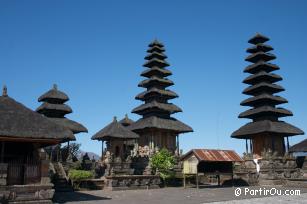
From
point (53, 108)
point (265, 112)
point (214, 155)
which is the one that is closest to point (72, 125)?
point (53, 108)

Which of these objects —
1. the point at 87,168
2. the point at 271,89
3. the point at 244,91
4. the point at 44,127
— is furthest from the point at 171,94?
the point at 44,127

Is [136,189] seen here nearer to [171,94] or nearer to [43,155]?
[43,155]

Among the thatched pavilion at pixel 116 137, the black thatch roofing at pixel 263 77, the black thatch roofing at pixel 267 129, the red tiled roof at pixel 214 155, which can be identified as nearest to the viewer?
the red tiled roof at pixel 214 155

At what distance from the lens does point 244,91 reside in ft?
157

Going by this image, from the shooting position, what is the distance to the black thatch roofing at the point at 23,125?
1761cm

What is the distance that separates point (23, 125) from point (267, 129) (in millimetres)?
29831

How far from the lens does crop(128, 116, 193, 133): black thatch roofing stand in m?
41.1

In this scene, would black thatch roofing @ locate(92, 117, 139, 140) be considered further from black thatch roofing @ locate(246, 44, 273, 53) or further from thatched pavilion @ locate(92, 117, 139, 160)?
black thatch roofing @ locate(246, 44, 273, 53)

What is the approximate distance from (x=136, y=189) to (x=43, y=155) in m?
12.3

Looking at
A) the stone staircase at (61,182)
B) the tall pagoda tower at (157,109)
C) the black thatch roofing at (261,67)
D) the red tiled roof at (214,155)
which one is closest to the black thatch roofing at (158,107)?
the tall pagoda tower at (157,109)

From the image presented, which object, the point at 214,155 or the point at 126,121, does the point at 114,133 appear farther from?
the point at 126,121

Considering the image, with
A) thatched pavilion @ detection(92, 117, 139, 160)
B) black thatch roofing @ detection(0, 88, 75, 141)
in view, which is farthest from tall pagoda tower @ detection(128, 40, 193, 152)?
black thatch roofing @ detection(0, 88, 75, 141)

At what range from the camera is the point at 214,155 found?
31.3 m

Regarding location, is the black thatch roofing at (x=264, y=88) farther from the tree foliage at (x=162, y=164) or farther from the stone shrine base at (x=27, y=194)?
the stone shrine base at (x=27, y=194)
